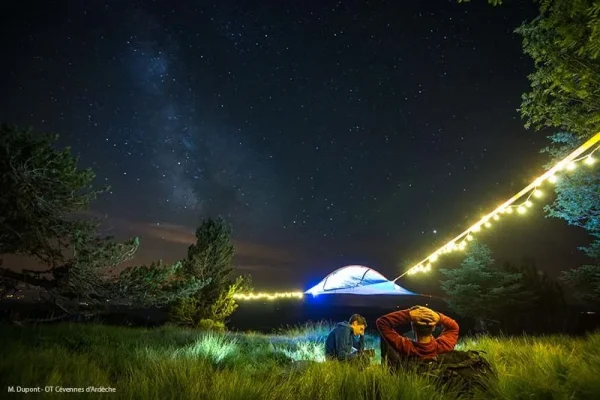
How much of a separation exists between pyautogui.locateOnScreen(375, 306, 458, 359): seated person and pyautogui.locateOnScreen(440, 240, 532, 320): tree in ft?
67.3

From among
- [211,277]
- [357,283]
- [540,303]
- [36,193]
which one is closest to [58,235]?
[36,193]

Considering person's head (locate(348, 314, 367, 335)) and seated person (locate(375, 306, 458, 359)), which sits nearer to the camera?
seated person (locate(375, 306, 458, 359))

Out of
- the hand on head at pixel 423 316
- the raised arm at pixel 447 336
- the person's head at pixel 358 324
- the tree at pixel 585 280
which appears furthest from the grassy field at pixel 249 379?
the tree at pixel 585 280

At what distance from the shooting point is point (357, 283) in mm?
16703

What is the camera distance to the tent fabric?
16.4 meters

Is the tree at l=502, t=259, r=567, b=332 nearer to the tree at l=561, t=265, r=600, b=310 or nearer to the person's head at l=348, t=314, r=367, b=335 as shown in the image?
the tree at l=561, t=265, r=600, b=310

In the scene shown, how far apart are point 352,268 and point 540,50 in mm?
12039

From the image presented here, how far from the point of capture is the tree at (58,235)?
654cm

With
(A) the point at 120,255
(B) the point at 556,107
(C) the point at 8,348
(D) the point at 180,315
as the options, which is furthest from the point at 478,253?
(C) the point at 8,348

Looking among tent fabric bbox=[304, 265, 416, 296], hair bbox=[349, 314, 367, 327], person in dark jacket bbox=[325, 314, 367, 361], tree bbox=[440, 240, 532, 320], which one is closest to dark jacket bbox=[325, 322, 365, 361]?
person in dark jacket bbox=[325, 314, 367, 361]

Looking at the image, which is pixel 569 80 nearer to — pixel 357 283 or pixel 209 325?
pixel 357 283

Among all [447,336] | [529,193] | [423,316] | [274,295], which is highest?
[529,193]

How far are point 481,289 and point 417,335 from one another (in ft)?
73.4

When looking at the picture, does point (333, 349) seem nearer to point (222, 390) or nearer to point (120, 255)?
point (222, 390)
